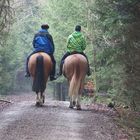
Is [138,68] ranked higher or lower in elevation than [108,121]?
higher

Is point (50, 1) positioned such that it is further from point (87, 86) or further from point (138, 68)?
point (138, 68)

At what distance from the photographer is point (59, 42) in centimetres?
3259

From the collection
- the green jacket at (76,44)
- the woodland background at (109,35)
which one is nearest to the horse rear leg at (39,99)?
the green jacket at (76,44)

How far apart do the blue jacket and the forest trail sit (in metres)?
3.20

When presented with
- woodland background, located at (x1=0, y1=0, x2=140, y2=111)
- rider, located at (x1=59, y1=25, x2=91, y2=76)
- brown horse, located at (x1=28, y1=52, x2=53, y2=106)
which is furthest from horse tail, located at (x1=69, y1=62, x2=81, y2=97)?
woodland background, located at (x1=0, y1=0, x2=140, y2=111)

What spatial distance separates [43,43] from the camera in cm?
1666

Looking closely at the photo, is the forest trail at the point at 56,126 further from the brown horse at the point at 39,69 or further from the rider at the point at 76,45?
the rider at the point at 76,45

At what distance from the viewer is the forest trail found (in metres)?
9.76

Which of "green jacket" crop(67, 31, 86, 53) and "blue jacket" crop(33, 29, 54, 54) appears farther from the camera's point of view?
"blue jacket" crop(33, 29, 54, 54)

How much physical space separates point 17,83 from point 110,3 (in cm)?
4371

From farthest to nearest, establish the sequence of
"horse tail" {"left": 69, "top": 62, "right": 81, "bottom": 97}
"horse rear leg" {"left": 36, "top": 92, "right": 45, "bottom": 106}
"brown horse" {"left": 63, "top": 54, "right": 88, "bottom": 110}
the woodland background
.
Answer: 1. "horse rear leg" {"left": 36, "top": 92, "right": 45, "bottom": 106}
2. "horse tail" {"left": 69, "top": 62, "right": 81, "bottom": 97}
3. "brown horse" {"left": 63, "top": 54, "right": 88, "bottom": 110}
4. the woodland background

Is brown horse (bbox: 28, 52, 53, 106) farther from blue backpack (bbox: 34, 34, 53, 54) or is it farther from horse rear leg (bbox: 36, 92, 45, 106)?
blue backpack (bbox: 34, 34, 53, 54)

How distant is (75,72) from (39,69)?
1.29m

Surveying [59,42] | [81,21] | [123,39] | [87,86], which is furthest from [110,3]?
[59,42]
